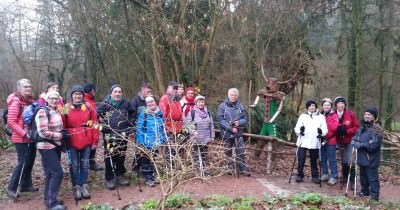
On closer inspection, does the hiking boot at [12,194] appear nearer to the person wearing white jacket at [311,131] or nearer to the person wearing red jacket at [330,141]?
the person wearing white jacket at [311,131]

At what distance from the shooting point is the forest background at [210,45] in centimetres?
1147

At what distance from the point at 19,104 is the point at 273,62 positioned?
9.12 meters

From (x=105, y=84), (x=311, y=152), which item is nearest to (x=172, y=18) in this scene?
(x=311, y=152)

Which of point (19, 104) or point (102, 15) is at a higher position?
point (102, 15)

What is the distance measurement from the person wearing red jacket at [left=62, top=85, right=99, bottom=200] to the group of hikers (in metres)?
0.01

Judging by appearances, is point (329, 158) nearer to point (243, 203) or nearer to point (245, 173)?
point (245, 173)

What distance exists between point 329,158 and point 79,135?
15.3 feet

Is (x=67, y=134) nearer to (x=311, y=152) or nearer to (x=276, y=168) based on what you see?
(x=311, y=152)

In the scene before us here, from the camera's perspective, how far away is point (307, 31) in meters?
13.9

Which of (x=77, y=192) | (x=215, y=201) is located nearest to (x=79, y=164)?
(x=77, y=192)

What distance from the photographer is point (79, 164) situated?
6.39 m

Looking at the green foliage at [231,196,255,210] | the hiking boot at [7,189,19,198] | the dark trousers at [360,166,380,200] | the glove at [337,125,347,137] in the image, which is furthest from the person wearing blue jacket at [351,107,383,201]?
the hiking boot at [7,189,19,198]

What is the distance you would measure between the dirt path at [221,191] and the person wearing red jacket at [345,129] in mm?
599

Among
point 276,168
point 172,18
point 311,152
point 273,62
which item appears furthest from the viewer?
point 273,62
